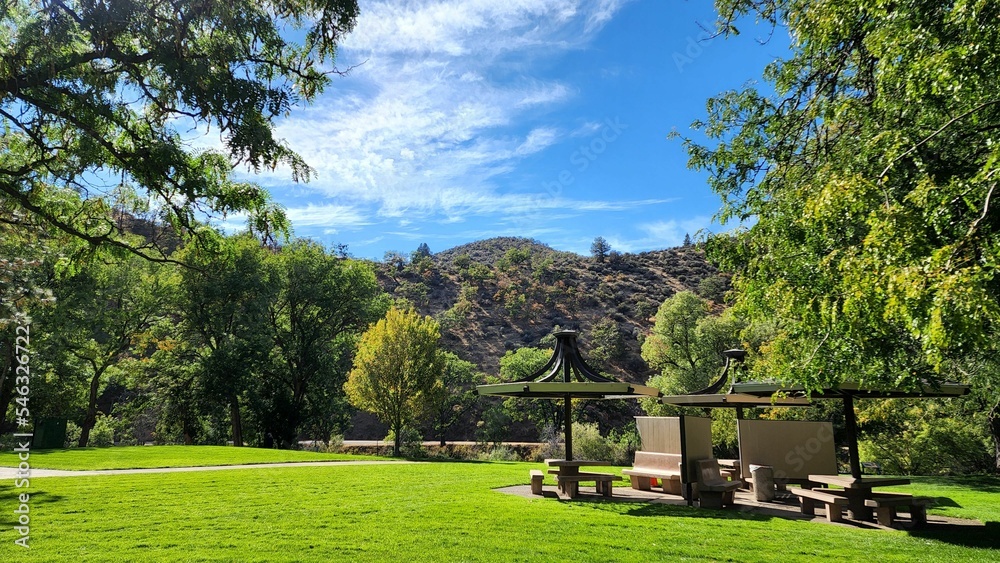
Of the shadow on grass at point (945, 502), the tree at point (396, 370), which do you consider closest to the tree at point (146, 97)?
the shadow on grass at point (945, 502)

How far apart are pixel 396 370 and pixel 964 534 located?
61.2ft

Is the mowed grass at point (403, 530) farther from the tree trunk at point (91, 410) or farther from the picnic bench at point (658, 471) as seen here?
the tree trunk at point (91, 410)

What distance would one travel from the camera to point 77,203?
7.97 m

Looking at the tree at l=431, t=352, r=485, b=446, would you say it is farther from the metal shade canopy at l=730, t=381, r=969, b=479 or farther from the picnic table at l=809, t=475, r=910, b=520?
the picnic table at l=809, t=475, r=910, b=520

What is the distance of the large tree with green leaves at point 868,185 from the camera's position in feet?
12.7

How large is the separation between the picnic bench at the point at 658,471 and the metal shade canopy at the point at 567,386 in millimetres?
1224

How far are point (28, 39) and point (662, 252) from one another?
7354 centimetres

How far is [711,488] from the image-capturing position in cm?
890

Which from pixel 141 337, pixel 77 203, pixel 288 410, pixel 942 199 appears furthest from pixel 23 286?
pixel 141 337

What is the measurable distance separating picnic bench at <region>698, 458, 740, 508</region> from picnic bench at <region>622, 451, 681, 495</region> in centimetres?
70

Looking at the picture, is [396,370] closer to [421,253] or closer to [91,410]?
[91,410]

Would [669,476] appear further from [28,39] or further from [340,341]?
[340,341]

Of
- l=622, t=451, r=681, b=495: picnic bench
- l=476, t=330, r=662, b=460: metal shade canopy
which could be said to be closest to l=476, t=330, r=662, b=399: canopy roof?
l=476, t=330, r=662, b=460: metal shade canopy

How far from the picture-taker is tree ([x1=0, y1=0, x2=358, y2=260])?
5934 mm
